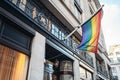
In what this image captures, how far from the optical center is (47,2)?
31.8 ft

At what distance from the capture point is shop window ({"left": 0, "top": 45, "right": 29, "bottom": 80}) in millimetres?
6066

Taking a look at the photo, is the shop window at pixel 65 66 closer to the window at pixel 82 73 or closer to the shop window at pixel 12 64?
the window at pixel 82 73

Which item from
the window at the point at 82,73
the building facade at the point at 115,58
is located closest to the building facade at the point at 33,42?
the window at the point at 82,73

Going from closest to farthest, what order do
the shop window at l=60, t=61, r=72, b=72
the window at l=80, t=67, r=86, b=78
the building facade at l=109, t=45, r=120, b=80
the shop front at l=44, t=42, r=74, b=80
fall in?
the shop front at l=44, t=42, r=74, b=80
the shop window at l=60, t=61, r=72, b=72
the window at l=80, t=67, r=86, b=78
the building facade at l=109, t=45, r=120, b=80

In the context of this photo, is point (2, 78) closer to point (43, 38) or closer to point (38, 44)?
point (38, 44)

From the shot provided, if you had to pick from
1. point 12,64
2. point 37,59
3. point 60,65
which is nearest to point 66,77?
point 60,65

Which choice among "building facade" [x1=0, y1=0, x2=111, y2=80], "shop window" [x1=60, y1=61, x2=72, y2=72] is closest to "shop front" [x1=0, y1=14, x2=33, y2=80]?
"building facade" [x1=0, y1=0, x2=111, y2=80]

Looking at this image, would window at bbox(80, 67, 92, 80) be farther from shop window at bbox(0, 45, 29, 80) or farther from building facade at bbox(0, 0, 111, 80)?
shop window at bbox(0, 45, 29, 80)

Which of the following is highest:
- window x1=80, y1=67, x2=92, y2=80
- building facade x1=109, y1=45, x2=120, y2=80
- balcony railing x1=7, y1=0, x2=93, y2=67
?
building facade x1=109, y1=45, x2=120, y2=80

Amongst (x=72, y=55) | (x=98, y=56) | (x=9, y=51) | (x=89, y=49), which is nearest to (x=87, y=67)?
(x=72, y=55)

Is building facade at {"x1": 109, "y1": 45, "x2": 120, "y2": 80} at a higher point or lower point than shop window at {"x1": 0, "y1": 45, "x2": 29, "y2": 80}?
higher

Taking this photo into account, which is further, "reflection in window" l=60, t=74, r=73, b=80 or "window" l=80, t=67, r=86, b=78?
"window" l=80, t=67, r=86, b=78

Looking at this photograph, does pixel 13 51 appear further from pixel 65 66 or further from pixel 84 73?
pixel 84 73

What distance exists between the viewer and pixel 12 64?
6.45 metres
